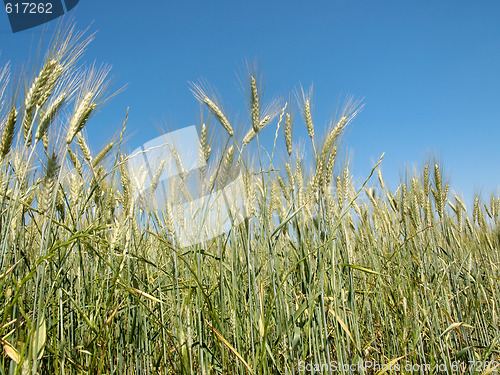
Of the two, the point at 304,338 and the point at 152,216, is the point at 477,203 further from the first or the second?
the point at 152,216

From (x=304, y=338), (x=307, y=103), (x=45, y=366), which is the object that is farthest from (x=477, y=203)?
(x=45, y=366)

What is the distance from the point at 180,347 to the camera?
1248 mm

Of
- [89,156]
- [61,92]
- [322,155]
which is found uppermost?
[61,92]

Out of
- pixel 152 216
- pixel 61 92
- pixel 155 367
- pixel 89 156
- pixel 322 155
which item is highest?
pixel 61 92

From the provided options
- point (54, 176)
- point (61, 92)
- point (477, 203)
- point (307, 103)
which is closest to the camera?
point (54, 176)

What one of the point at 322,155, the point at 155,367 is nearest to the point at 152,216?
the point at 155,367

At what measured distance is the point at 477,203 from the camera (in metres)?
3.34

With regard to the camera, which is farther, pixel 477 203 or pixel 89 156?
pixel 477 203

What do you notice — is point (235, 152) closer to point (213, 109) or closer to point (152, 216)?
point (213, 109)

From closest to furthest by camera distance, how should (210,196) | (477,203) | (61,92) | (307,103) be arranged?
(61,92)
(210,196)
(307,103)
(477,203)

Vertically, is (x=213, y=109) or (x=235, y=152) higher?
(x=213, y=109)

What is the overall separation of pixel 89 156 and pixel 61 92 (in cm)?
33

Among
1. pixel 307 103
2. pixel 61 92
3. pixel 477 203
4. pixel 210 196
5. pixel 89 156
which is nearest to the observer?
pixel 61 92

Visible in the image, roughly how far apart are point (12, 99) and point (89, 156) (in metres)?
0.40
